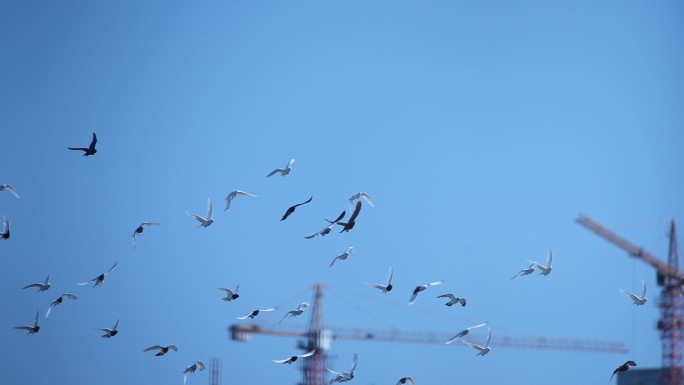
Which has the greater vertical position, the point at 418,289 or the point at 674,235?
the point at 674,235

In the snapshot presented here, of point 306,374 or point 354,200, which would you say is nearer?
point 354,200


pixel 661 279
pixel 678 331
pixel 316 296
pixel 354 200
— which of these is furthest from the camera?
pixel 316 296

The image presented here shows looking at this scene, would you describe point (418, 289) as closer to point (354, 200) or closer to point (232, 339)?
point (354, 200)

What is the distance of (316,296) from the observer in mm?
169625

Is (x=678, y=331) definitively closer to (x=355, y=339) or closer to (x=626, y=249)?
(x=626, y=249)

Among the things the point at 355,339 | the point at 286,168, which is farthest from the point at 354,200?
the point at 355,339

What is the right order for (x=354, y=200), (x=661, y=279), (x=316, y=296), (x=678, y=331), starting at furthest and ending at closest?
(x=316, y=296), (x=661, y=279), (x=678, y=331), (x=354, y=200)

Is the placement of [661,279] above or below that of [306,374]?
above

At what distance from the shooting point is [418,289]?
48.3 m

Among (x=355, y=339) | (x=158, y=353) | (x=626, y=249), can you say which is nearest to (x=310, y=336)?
(x=355, y=339)

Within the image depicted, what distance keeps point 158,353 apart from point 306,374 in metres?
101

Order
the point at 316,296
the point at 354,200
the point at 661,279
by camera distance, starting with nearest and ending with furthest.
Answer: the point at 354,200
the point at 661,279
the point at 316,296

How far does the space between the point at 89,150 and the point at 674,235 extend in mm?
125092

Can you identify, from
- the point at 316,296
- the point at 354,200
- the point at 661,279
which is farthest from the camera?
the point at 316,296
